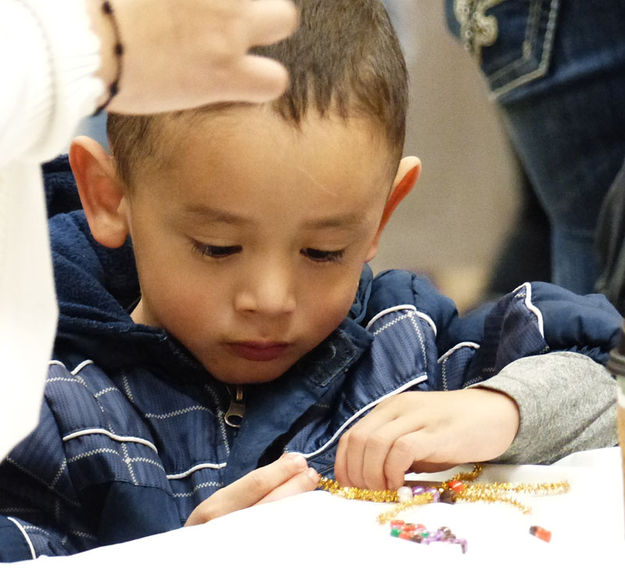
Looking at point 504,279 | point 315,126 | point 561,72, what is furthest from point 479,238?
point 315,126

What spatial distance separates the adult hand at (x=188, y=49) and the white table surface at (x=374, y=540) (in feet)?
0.78

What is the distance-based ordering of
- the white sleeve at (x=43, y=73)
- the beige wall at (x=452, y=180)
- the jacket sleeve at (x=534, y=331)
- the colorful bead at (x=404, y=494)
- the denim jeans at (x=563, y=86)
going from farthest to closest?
the beige wall at (x=452, y=180) < the denim jeans at (x=563, y=86) < the jacket sleeve at (x=534, y=331) < the colorful bead at (x=404, y=494) < the white sleeve at (x=43, y=73)

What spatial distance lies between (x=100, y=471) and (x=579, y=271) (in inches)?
31.0

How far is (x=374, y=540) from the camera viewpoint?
527 millimetres

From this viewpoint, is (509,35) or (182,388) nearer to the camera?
(182,388)

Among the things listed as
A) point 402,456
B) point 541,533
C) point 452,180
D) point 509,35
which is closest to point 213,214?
point 402,456

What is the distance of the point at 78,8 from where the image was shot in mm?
400

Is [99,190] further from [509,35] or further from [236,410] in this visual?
[509,35]

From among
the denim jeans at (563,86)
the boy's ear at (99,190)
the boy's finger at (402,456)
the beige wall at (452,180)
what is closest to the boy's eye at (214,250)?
the boy's ear at (99,190)

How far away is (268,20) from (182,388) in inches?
18.8

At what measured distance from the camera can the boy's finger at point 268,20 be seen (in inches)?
17.5

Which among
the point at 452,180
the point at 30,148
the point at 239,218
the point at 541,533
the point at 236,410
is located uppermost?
Answer: the point at 30,148

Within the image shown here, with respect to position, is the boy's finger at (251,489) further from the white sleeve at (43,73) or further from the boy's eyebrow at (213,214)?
the white sleeve at (43,73)

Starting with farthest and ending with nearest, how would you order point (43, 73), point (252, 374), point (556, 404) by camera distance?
point (252, 374), point (556, 404), point (43, 73)
